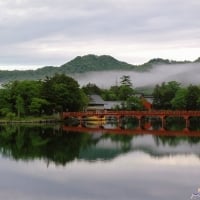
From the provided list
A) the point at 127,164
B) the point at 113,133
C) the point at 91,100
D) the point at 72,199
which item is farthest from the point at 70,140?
the point at 91,100

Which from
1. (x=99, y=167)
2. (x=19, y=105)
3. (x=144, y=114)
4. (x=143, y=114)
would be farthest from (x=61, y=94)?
(x=99, y=167)

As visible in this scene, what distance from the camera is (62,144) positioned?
3734 centimetres

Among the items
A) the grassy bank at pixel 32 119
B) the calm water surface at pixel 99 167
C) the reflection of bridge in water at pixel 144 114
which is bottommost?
the calm water surface at pixel 99 167

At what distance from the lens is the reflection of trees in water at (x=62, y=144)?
3089 centimetres

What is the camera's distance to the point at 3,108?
196 feet

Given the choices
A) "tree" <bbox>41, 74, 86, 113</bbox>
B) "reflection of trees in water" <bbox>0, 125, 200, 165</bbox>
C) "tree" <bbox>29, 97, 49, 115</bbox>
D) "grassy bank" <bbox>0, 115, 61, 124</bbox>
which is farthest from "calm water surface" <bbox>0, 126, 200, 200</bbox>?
"tree" <bbox>41, 74, 86, 113</bbox>

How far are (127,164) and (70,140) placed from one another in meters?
13.2

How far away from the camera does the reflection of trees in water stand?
1216 inches

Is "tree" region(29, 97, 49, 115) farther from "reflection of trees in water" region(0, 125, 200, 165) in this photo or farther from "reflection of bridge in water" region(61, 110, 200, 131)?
"reflection of trees in water" region(0, 125, 200, 165)

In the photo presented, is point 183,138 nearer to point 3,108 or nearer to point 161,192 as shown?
point 161,192

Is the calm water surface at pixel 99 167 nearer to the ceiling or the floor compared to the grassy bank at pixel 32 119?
nearer to the floor

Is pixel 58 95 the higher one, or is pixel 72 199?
pixel 58 95

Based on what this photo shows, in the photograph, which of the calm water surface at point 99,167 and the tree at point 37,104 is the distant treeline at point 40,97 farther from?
the calm water surface at point 99,167

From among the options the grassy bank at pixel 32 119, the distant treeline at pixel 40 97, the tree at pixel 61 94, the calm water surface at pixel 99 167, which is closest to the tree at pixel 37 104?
the distant treeline at pixel 40 97
